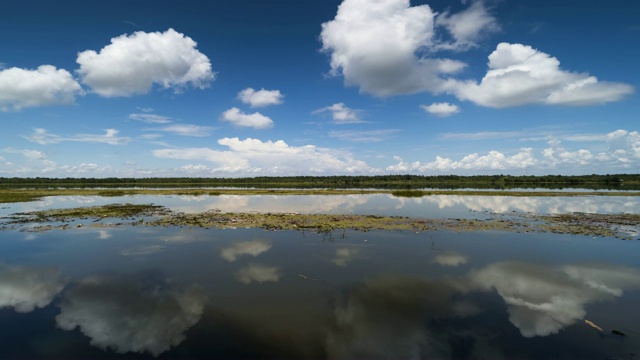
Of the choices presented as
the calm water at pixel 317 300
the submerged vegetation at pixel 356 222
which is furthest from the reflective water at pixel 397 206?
the calm water at pixel 317 300

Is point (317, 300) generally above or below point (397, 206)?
below

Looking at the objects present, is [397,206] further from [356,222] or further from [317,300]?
[317,300]

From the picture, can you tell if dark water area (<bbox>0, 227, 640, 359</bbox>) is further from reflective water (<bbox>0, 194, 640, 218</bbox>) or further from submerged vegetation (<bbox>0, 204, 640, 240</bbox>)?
reflective water (<bbox>0, 194, 640, 218</bbox>)

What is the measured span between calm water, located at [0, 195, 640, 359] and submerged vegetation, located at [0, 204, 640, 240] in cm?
482

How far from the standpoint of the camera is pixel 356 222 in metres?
25.2

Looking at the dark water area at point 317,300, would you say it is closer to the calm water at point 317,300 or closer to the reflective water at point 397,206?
the calm water at point 317,300

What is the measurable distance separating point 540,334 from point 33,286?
16464mm

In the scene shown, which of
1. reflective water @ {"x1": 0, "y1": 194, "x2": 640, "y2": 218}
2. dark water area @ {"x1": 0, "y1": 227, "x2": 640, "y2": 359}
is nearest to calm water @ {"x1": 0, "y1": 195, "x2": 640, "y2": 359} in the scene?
dark water area @ {"x1": 0, "y1": 227, "x2": 640, "y2": 359}

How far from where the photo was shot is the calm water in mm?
7688

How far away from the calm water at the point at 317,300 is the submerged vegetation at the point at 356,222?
15.8ft

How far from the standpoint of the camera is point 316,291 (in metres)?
10.9

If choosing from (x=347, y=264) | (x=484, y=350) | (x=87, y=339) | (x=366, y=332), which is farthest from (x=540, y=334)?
(x=87, y=339)

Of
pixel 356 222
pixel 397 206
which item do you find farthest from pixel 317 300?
pixel 397 206

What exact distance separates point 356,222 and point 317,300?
15346 mm
